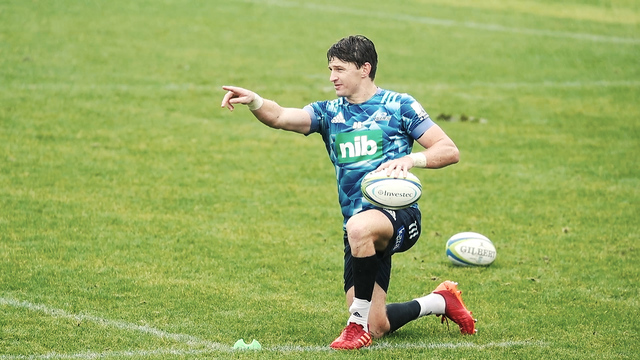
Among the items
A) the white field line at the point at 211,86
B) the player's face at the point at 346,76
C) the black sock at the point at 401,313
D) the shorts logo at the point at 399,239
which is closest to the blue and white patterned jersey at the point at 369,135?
the player's face at the point at 346,76

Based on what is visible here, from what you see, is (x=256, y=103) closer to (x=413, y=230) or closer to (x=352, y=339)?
(x=413, y=230)

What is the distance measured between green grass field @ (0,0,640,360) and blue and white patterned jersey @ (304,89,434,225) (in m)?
1.20

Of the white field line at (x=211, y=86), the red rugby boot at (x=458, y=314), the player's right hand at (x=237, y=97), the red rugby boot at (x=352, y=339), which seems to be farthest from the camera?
the white field line at (x=211, y=86)

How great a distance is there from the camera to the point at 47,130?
14.7 meters

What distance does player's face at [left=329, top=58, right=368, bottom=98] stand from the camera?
726 cm

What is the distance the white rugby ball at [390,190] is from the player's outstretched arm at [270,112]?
852 mm

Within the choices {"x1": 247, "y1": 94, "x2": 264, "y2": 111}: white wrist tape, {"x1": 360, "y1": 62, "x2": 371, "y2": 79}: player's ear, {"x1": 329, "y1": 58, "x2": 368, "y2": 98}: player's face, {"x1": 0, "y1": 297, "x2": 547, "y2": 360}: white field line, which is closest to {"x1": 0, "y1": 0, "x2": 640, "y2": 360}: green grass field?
{"x1": 0, "y1": 297, "x2": 547, "y2": 360}: white field line

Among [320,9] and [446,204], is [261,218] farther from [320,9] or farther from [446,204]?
[320,9]

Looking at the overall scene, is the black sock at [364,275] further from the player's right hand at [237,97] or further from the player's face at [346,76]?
the player's right hand at [237,97]

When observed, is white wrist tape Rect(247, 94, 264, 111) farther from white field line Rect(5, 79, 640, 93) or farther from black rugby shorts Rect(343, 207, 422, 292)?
white field line Rect(5, 79, 640, 93)

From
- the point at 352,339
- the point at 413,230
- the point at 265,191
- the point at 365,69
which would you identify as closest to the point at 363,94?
the point at 365,69

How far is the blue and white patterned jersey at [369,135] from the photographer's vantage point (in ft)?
23.9

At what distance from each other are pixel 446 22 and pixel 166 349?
2232cm

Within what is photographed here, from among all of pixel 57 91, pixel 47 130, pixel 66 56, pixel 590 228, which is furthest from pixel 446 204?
pixel 66 56
